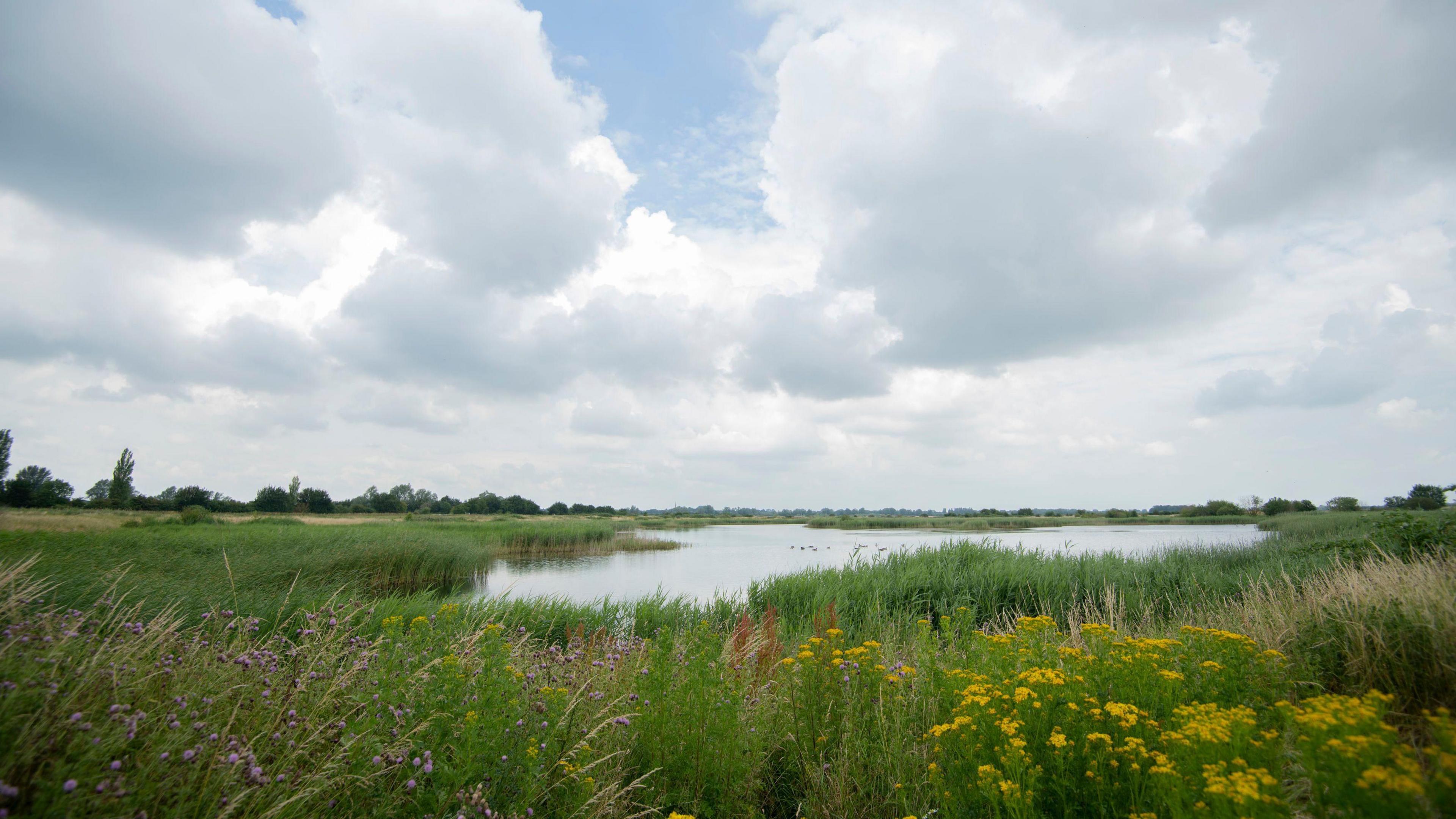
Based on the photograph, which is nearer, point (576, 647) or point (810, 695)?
point (810, 695)

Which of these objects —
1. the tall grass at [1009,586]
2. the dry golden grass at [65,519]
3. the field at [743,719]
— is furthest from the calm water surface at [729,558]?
the dry golden grass at [65,519]

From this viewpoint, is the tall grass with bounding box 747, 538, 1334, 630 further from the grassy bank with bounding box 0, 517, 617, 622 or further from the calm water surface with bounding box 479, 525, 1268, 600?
the grassy bank with bounding box 0, 517, 617, 622

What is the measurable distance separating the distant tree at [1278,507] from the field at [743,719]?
62.1 metres

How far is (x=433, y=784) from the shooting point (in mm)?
2764

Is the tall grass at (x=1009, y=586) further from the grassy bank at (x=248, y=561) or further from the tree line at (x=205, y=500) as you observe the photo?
the tree line at (x=205, y=500)

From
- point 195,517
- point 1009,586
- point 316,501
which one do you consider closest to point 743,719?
point 1009,586

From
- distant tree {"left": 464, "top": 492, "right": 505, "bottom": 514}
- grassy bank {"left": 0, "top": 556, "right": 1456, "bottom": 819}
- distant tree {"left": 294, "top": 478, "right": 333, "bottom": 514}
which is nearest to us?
grassy bank {"left": 0, "top": 556, "right": 1456, "bottom": 819}

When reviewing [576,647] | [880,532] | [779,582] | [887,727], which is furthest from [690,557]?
[880,532]

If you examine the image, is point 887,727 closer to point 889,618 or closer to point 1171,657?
point 1171,657

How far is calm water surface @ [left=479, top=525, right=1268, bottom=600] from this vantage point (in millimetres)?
18625

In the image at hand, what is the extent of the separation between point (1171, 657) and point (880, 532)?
62420 millimetres

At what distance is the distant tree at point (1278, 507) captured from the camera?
2073 inches

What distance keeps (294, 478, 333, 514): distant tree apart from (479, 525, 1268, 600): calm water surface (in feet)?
120

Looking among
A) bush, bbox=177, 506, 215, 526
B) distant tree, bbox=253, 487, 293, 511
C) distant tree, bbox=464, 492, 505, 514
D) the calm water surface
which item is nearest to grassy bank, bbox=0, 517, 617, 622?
bush, bbox=177, 506, 215, 526
